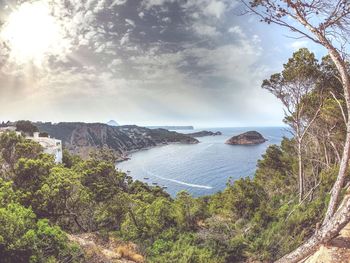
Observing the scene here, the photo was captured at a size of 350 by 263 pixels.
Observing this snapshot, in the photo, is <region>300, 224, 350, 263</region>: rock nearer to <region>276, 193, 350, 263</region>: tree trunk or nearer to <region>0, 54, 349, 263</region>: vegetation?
<region>276, 193, 350, 263</region>: tree trunk

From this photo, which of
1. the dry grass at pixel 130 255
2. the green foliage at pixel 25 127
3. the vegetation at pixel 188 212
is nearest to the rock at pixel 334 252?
the vegetation at pixel 188 212

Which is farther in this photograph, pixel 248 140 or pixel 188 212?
pixel 248 140

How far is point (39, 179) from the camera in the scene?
50.5 ft

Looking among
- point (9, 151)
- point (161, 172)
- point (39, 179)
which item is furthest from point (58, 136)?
point (39, 179)

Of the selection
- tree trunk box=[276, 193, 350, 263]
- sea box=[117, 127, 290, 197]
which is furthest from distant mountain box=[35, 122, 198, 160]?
tree trunk box=[276, 193, 350, 263]

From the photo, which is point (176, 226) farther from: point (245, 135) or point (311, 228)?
point (245, 135)

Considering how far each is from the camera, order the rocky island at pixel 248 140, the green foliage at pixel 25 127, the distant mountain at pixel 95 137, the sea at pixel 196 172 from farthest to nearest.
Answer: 1. the rocky island at pixel 248 140
2. the distant mountain at pixel 95 137
3. the sea at pixel 196 172
4. the green foliage at pixel 25 127

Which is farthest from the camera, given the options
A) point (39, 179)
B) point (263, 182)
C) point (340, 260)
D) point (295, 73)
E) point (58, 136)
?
point (58, 136)

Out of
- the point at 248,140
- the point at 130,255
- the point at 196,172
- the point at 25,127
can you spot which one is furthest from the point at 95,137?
the point at 130,255

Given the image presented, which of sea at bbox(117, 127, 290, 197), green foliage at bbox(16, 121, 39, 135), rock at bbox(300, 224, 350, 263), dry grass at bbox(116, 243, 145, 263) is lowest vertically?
sea at bbox(117, 127, 290, 197)

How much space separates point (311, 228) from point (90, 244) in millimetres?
9489

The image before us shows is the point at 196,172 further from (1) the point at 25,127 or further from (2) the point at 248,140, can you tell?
(2) the point at 248,140

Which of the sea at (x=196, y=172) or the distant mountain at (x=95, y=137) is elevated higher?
the distant mountain at (x=95, y=137)

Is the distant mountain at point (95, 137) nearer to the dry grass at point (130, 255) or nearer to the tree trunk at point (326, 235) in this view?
the dry grass at point (130, 255)
